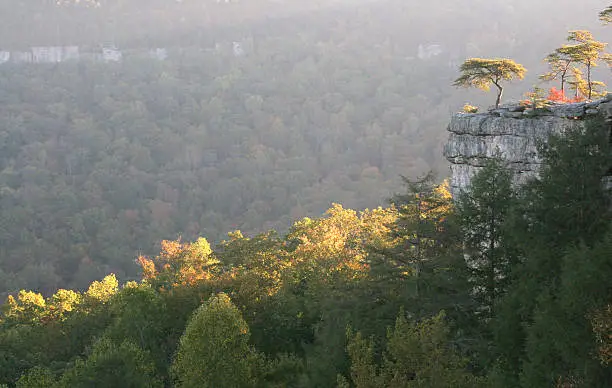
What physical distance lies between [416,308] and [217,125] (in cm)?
12485

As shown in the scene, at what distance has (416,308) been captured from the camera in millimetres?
19047

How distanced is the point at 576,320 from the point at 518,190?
6.60 meters

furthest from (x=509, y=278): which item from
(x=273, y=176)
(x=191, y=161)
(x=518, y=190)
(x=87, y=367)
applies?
(x=191, y=161)

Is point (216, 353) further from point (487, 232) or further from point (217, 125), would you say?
point (217, 125)

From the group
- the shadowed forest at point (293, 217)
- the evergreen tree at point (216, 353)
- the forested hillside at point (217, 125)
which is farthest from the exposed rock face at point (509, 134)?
the forested hillside at point (217, 125)

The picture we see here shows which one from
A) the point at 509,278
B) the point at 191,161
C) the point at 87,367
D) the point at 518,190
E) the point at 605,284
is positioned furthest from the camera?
the point at 191,161

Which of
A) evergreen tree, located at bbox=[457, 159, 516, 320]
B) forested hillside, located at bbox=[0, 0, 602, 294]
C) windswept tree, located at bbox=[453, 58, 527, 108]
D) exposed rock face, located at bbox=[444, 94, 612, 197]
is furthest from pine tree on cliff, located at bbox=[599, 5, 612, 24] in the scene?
forested hillside, located at bbox=[0, 0, 602, 294]

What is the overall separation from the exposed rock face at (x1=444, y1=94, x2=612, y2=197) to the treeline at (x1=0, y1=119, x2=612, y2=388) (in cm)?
156

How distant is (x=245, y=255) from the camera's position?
32188 millimetres

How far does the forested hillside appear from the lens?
97.8 metres

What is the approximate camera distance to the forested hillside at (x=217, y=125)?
321ft

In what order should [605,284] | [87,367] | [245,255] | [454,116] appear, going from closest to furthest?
1. [605,284]
2. [87,367]
3. [454,116]
4. [245,255]

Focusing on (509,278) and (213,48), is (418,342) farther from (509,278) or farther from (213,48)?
(213,48)

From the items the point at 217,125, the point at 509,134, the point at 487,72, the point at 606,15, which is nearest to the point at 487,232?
the point at 509,134
